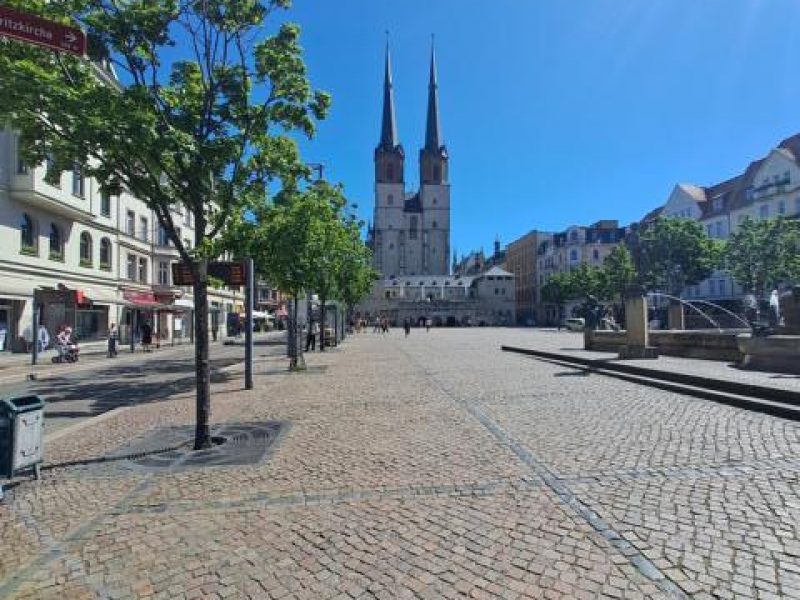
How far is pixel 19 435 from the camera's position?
6.09m

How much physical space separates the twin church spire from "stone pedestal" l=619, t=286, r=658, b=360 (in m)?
112

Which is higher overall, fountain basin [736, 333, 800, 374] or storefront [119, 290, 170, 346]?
storefront [119, 290, 170, 346]

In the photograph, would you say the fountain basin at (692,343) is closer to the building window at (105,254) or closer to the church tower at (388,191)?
the building window at (105,254)

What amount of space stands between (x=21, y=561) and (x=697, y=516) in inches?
212

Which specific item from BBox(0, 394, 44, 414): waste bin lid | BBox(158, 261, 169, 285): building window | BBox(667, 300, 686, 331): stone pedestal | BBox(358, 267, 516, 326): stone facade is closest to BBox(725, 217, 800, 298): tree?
BBox(667, 300, 686, 331): stone pedestal

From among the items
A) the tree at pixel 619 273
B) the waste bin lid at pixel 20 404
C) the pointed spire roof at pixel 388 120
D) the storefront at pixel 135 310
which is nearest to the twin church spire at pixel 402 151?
the pointed spire roof at pixel 388 120

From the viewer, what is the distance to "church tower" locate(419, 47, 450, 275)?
12750 cm

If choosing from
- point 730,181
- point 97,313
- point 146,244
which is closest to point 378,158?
point 730,181

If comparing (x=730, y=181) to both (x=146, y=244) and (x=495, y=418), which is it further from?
(x=495, y=418)

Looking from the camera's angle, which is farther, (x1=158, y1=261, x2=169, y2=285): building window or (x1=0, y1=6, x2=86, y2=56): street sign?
(x1=158, y1=261, x2=169, y2=285): building window

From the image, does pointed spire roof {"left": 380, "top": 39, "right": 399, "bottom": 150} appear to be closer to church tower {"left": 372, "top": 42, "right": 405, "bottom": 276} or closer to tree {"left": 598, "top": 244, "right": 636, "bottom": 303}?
church tower {"left": 372, "top": 42, "right": 405, "bottom": 276}

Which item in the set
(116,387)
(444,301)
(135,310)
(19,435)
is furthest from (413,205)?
(19,435)

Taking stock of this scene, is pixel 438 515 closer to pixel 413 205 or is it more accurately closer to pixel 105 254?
pixel 105 254

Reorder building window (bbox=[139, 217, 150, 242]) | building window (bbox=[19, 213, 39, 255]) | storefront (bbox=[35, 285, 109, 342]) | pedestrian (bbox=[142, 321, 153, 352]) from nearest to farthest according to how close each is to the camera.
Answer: storefront (bbox=[35, 285, 109, 342]) → building window (bbox=[19, 213, 39, 255]) → pedestrian (bbox=[142, 321, 153, 352]) → building window (bbox=[139, 217, 150, 242])
